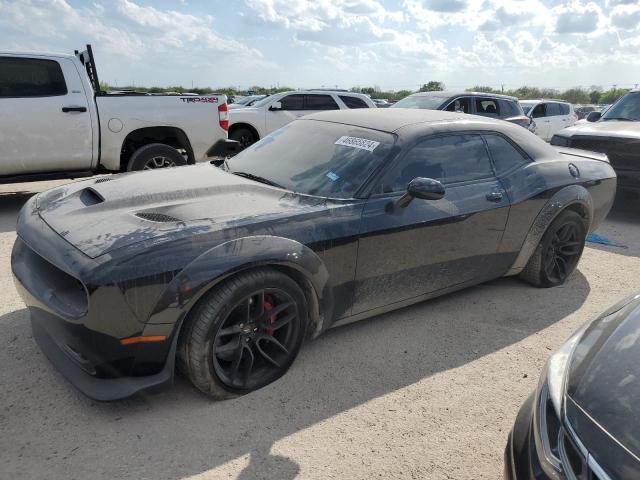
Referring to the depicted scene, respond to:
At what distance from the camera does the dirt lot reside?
2.31 m

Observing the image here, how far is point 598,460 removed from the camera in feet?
4.90

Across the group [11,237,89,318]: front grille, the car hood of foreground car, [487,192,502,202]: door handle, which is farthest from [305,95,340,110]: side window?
[11,237,89,318]: front grille

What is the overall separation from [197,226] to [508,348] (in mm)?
2259

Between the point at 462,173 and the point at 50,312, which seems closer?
the point at 50,312

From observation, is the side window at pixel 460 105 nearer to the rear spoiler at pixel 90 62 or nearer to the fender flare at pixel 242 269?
the rear spoiler at pixel 90 62

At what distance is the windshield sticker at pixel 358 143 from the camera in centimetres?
336

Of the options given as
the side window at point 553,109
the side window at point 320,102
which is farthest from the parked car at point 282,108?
the side window at point 553,109

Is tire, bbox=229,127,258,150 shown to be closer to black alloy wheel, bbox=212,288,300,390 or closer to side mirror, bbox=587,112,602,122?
side mirror, bbox=587,112,602,122

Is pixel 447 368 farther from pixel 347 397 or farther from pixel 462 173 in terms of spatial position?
pixel 462 173

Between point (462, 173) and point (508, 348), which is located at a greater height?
point (462, 173)

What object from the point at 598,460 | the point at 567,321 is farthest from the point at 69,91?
the point at 598,460

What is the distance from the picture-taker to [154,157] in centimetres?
674

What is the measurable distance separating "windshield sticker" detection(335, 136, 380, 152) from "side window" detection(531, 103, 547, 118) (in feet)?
44.9

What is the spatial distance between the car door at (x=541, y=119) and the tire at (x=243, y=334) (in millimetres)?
14488
